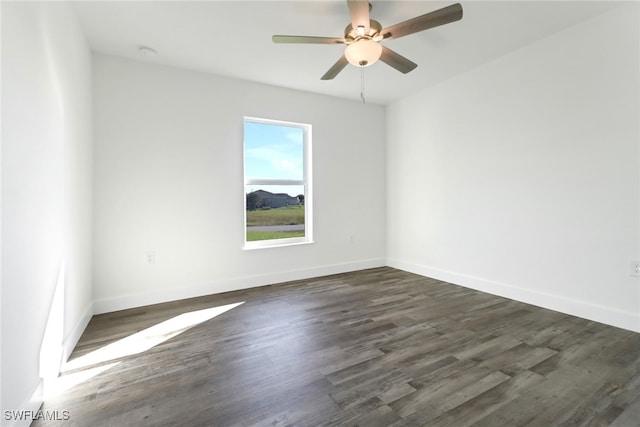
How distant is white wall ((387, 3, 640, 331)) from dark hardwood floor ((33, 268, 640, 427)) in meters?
0.40

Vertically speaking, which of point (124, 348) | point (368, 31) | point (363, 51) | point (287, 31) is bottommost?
point (124, 348)

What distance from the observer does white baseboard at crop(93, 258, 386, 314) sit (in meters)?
2.87

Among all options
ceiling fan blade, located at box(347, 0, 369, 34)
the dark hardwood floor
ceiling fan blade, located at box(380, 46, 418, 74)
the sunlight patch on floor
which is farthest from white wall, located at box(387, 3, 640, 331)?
A: the sunlight patch on floor

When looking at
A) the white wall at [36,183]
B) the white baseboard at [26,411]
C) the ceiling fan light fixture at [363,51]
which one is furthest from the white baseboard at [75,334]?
the ceiling fan light fixture at [363,51]

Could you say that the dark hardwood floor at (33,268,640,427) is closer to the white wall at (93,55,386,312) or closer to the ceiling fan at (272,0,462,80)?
the white wall at (93,55,386,312)

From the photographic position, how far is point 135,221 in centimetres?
296

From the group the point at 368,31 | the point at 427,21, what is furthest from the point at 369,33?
the point at 427,21

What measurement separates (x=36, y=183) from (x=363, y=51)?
213cm

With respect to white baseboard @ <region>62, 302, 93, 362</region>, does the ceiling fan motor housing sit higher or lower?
higher

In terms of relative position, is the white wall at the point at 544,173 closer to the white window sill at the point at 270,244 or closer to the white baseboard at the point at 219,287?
the white baseboard at the point at 219,287

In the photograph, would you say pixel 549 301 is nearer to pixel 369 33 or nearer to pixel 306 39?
pixel 369 33

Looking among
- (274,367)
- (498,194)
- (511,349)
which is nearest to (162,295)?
(274,367)

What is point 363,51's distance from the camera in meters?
2.08

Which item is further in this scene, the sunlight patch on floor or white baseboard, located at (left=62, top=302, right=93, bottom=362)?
white baseboard, located at (left=62, top=302, right=93, bottom=362)
